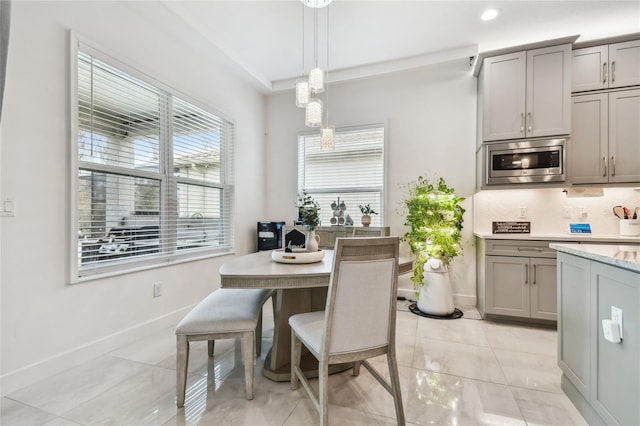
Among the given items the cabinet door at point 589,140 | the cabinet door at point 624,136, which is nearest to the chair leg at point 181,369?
the cabinet door at point 589,140

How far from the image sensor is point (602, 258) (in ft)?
4.56

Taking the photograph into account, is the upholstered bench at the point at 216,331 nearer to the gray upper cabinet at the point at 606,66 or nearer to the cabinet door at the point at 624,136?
the cabinet door at the point at 624,136

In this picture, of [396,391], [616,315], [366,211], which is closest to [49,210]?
[396,391]

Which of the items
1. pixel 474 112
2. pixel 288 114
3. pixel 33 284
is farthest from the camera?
pixel 288 114

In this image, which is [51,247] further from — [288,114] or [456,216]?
[456,216]

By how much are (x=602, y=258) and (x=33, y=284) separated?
3.31 meters

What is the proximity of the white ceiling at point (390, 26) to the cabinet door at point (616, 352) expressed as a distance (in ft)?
8.54

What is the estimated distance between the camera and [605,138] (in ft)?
9.68

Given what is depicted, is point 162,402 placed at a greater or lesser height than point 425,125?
lesser

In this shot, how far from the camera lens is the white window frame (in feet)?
7.11

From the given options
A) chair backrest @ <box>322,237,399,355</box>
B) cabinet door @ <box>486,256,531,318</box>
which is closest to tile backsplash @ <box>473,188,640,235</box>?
cabinet door @ <box>486,256,531,318</box>

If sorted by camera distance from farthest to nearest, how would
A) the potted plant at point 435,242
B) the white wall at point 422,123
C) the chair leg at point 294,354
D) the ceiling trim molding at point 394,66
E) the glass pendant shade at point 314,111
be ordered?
the white wall at point 422,123 < the ceiling trim molding at point 394,66 < the potted plant at point 435,242 < the glass pendant shade at point 314,111 < the chair leg at point 294,354

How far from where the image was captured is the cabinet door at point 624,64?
2.85 meters

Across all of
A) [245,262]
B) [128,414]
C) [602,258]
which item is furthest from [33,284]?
[602,258]
